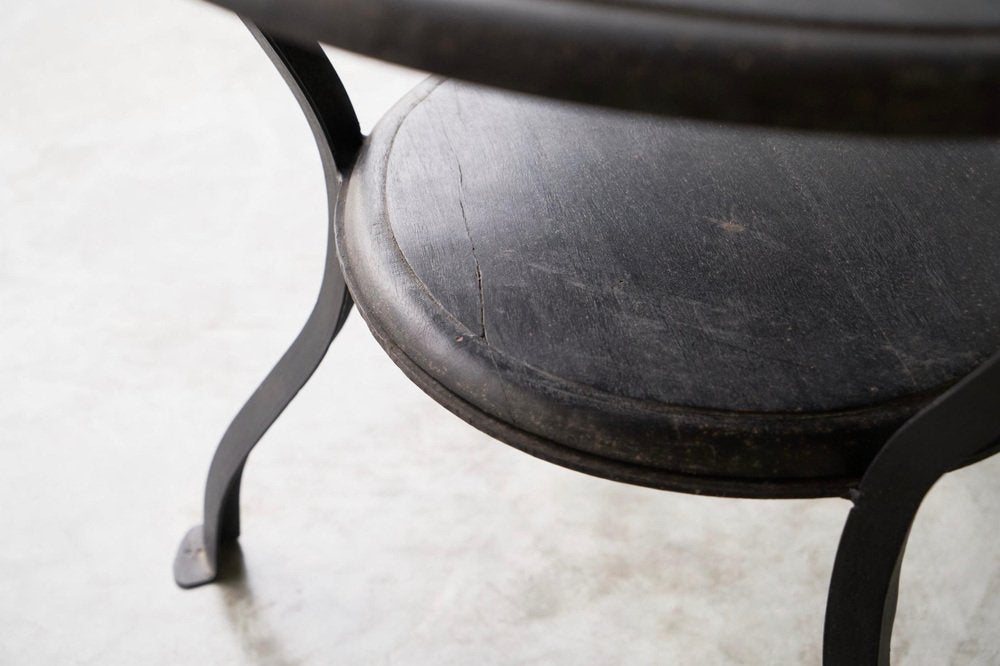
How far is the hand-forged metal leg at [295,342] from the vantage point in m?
0.72

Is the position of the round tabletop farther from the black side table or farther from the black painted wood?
the black painted wood

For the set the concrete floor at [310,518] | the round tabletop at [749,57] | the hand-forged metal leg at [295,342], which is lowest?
the concrete floor at [310,518]

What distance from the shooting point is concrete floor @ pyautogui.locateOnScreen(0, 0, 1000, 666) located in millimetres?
1016

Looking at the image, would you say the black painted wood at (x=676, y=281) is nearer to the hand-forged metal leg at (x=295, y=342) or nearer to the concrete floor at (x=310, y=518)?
the hand-forged metal leg at (x=295, y=342)

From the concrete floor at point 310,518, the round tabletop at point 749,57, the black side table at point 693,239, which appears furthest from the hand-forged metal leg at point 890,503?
the concrete floor at point 310,518

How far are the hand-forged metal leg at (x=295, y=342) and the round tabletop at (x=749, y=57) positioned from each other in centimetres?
34

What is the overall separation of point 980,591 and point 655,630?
13.0 inches

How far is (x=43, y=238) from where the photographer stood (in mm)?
1505

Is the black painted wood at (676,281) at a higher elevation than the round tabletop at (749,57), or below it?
below

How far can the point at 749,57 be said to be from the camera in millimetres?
363

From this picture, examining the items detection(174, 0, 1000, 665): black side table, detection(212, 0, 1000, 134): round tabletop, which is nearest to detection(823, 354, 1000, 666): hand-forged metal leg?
detection(174, 0, 1000, 665): black side table

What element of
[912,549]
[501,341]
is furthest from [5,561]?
[912,549]

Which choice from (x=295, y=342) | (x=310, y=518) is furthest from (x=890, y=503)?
(x=310, y=518)

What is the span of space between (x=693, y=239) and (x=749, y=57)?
33cm
